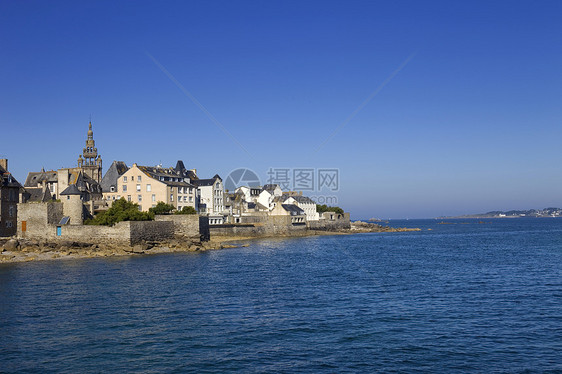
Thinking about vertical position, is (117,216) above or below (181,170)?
below

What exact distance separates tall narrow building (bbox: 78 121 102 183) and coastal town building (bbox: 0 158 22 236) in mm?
28296

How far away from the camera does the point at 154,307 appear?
2752cm

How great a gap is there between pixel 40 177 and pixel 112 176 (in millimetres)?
14274

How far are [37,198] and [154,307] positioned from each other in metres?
65.9

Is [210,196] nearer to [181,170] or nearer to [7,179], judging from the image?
[181,170]

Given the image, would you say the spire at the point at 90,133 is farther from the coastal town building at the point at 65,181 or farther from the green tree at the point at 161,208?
the green tree at the point at 161,208

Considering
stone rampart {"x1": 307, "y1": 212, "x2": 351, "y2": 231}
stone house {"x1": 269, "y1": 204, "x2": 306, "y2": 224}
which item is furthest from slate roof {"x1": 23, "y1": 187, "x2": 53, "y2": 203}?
stone rampart {"x1": 307, "y1": 212, "x2": 351, "y2": 231}

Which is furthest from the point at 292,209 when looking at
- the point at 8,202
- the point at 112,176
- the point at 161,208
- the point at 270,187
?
the point at 8,202

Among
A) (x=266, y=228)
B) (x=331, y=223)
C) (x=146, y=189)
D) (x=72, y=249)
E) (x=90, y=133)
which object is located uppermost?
(x=90, y=133)

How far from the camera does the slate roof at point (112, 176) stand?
88.0m

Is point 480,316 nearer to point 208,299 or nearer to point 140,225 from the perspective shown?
point 208,299

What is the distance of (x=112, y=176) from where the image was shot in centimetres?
8881

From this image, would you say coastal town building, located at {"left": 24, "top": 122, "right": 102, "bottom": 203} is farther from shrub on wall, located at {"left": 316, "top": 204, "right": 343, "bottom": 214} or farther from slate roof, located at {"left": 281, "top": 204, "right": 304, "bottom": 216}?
shrub on wall, located at {"left": 316, "top": 204, "right": 343, "bottom": 214}

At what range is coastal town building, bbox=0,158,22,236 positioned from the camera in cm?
6394
